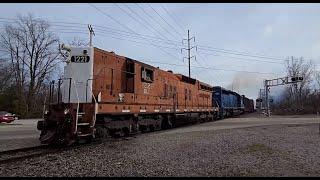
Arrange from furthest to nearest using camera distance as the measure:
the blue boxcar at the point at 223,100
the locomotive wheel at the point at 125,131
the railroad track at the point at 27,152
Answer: the blue boxcar at the point at 223,100, the locomotive wheel at the point at 125,131, the railroad track at the point at 27,152

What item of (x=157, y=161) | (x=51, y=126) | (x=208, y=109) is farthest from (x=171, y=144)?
(x=208, y=109)

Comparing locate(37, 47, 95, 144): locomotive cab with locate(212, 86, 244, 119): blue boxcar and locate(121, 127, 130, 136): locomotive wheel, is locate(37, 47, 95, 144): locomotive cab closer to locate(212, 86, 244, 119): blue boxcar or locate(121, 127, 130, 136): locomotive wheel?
locate(121, 127, 130, 136): locomotive wheel

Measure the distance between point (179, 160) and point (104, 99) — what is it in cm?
631

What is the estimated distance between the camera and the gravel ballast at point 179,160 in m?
8.05

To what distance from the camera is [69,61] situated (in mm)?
15188

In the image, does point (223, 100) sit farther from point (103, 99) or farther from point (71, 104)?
point (71, 104)

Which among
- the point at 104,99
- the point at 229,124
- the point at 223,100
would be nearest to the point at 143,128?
the point at 104,99

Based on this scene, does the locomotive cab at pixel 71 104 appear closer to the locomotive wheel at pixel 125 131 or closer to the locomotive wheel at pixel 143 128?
the locomotive wheel at pixel 125 131

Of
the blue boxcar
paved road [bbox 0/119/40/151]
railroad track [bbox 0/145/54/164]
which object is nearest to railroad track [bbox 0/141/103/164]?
railroad track [bbox 0/145/54/164]

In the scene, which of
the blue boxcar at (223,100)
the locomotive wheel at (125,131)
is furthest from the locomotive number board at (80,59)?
the blue boxcar at (223,100)

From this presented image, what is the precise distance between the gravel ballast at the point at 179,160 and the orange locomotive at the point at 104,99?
4.58 ft

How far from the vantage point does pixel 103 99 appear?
14906 millimetres

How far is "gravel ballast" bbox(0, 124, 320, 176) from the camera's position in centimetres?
805

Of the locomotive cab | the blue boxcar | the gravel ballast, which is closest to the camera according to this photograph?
the gravel ballast
